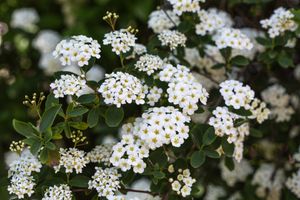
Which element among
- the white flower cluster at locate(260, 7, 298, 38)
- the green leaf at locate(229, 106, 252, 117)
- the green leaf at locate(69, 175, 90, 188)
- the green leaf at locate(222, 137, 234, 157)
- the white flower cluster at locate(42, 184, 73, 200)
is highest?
the white flower cluster at locate(260, 7, 298, 38)

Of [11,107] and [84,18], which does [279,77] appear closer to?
[84,18]

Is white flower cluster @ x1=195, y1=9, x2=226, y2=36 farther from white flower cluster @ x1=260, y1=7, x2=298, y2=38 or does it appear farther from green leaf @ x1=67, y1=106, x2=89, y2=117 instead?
green leaf @ x1=67, y1=106, x2=89, y2=117

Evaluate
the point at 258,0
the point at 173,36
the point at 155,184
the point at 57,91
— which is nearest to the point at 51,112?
the point at 57,91

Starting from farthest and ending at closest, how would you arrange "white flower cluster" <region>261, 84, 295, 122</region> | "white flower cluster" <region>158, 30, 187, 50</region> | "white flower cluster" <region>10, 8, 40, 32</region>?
"white flower cluster" <region>10, 8, 40, 32</region> < "white flower cluster" <region>261, 84, 295, 122</region> < "white flower cluster" <region>158, 30, 187, 50</region>

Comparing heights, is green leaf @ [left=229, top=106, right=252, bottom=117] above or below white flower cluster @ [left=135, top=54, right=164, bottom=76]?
below

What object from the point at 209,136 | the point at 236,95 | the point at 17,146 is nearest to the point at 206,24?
the point at 236,95

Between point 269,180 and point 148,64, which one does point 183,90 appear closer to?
point 148,64

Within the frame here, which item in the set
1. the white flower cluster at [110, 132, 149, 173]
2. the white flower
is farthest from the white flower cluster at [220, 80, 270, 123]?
the white flower
